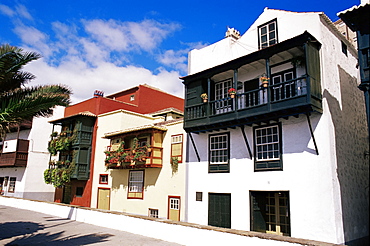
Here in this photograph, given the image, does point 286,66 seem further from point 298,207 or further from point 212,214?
point 212,214

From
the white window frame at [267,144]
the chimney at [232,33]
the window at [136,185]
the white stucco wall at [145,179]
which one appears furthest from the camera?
the window at [136,185]

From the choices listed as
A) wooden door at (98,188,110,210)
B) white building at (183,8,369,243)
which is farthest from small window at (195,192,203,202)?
wooden door at (98,188,110,210)

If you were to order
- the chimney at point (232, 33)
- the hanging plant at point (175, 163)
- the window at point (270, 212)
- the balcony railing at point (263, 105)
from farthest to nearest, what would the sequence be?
the hanging plant at point (175, 163) → the chimney at point (232, 33) → the window at point (270, 212) → the balcony railing at point (263, 105)

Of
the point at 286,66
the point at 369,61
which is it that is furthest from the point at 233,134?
the point at 369,61

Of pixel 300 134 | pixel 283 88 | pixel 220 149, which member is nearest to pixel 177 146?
pixel 220 149

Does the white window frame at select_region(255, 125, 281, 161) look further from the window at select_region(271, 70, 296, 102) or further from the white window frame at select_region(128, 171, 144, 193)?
the white window frame at select_region(128, 171, 144, 193)

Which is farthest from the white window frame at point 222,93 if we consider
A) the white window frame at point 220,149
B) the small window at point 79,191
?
the small window at point 79,191

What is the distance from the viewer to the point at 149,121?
25.0 meters

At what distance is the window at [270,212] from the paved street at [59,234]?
444cm

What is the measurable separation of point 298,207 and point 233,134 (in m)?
4.55

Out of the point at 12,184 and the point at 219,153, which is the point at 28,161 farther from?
the point at 219,153

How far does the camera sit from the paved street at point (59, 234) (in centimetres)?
1189

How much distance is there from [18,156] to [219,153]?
22.7 meters

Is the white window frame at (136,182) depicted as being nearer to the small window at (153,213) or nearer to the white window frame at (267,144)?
the small window at (153,213)
